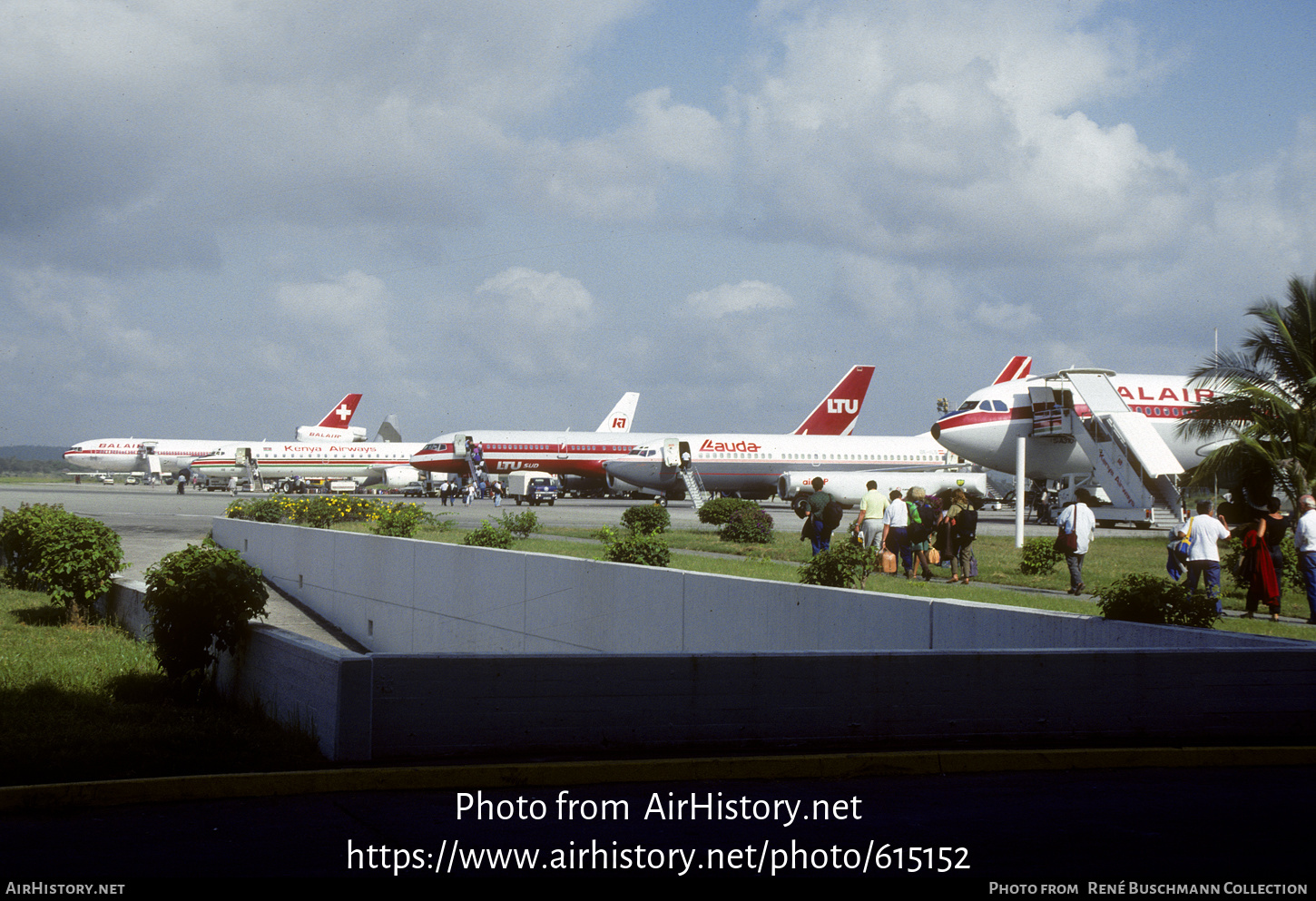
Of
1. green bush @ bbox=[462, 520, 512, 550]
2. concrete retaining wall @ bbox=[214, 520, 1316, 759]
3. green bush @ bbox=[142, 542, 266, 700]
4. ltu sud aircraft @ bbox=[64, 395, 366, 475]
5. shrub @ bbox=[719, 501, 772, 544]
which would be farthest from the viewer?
ltu sud aircraft @ bbox=[64, 395, 366, 475]

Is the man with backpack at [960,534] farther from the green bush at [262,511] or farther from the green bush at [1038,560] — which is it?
the green bush at [262,511]

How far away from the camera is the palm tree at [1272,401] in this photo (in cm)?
2498

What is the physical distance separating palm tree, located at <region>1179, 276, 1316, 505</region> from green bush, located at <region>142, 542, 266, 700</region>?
21.2 metres

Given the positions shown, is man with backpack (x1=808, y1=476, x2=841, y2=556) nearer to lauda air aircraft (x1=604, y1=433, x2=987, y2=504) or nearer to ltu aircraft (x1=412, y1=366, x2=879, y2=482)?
lauda air aircraft (x1=604, y1=433, x2=987, y2=504)

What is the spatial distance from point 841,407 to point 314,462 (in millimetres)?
38686

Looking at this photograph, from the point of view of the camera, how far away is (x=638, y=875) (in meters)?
5.61

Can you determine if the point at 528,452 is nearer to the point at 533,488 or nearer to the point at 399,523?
the point at 533,488

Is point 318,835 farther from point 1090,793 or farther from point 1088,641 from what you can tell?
point 1088,641

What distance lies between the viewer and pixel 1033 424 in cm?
3769

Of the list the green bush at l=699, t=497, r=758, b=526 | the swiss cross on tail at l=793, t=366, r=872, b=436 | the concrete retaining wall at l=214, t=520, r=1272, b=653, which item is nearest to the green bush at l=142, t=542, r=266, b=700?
the concrete retaining wall at l=214, t=520, r=1272, b=653

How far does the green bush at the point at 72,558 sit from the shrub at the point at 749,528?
14117 millimetres

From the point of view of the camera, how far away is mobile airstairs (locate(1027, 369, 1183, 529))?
31328 millimetres

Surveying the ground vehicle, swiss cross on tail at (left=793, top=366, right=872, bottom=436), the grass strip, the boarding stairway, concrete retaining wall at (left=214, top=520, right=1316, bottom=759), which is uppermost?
swiss cross on tail at (left=793, top=366, right=872, bottom=436)

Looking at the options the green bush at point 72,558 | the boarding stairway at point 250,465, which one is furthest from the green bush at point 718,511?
the boarding stairway at point 250,465
